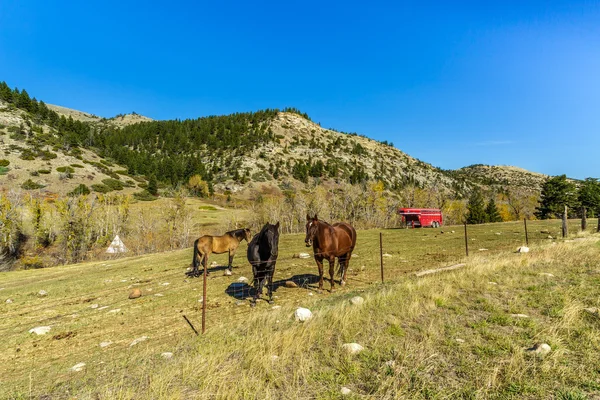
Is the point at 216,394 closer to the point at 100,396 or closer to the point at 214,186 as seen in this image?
the point at 100,396

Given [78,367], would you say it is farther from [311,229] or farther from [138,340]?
[311,229]

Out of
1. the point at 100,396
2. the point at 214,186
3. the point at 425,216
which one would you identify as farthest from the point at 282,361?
the point at 214,186

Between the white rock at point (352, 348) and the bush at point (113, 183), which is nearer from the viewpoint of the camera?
the white rock at point (352, 348)

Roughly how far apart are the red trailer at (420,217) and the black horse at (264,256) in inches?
1334

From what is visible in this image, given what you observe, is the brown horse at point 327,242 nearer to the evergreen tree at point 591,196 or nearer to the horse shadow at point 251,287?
the horse shadow at point 251,287

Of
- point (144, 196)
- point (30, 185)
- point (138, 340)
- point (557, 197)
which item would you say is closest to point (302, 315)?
point (138, 340)

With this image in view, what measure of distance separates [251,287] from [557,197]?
78746 mm

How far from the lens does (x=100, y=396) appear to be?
384 centimetres

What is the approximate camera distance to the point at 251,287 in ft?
38.4

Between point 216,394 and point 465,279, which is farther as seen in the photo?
point 465,279

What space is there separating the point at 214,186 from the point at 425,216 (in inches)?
3440

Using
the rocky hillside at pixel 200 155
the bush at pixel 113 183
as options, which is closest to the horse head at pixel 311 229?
the rocky hillside at pixel 200 155

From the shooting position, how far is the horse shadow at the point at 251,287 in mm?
10865

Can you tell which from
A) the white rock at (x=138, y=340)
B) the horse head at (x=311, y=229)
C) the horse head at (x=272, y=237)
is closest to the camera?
the white rock at (x=138, y=340)
